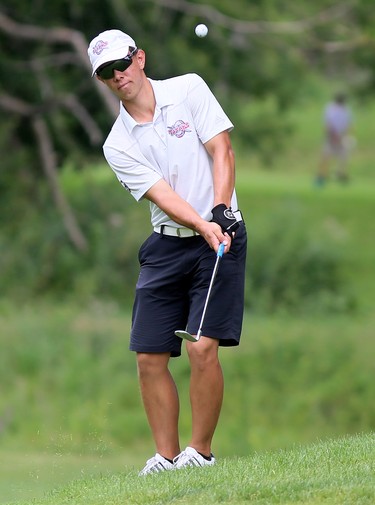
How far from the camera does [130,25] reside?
22312 millimetres

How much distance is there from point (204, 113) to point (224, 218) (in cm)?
61

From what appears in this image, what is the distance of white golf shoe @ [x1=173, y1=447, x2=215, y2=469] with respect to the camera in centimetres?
707

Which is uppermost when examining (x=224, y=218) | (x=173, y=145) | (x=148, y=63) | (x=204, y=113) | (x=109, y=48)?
(x=148, y=63)

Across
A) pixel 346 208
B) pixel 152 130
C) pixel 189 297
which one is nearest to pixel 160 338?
pixel 189 297

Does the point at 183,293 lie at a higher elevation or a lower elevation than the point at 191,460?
higher

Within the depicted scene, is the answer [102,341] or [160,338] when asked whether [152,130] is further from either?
[102,341]

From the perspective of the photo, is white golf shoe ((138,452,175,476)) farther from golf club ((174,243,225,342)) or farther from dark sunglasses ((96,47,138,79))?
dark sunglasses ((96,47,138,79))

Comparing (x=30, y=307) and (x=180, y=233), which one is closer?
(x=180, y=233)

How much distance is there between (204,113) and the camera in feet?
23.4

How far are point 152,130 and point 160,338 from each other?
112 cm

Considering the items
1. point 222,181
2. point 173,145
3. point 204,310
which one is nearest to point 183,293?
point 204,310

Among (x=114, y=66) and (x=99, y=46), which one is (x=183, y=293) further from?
(x=99, y=46)

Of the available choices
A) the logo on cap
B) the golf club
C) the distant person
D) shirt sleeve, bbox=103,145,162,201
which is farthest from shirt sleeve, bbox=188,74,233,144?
the distant person

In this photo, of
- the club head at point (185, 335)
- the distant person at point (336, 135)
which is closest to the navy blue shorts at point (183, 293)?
the club head at point (185, 335)
